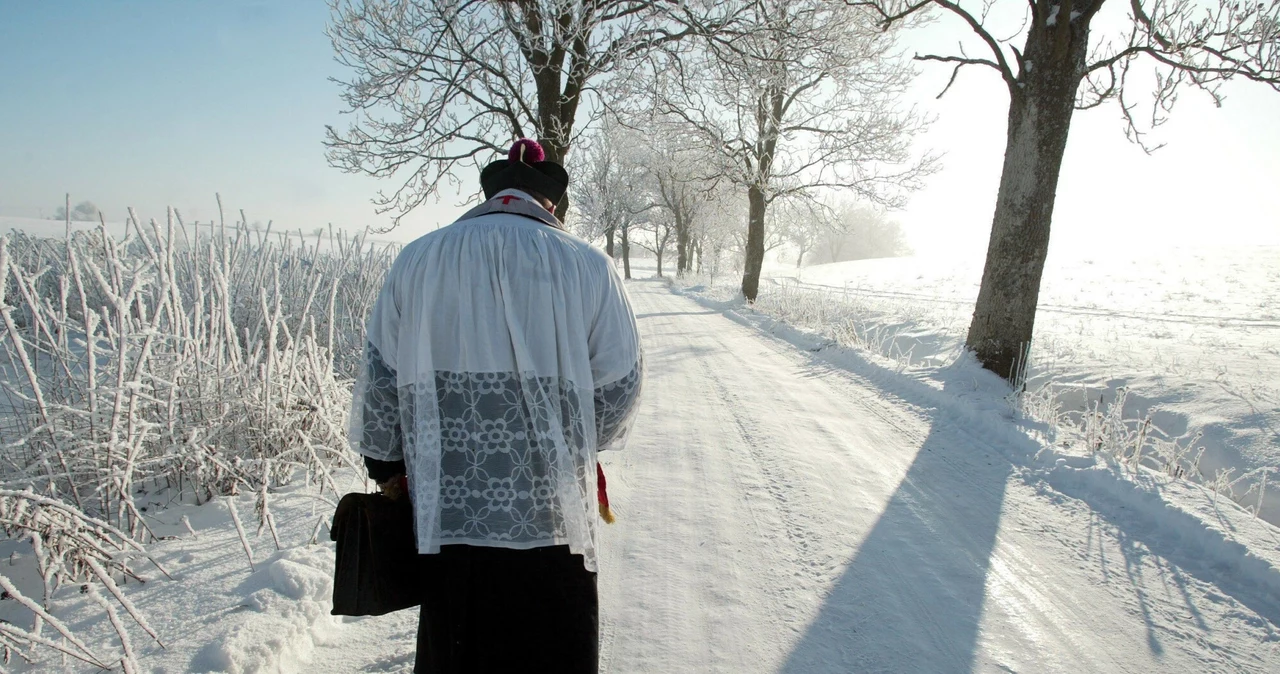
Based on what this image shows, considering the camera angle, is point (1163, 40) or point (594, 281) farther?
→ point (1163, 40)

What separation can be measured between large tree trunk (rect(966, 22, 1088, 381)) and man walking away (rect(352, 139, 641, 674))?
5.35 m

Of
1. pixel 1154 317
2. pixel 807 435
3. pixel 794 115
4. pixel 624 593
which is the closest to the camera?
pixel 624 593

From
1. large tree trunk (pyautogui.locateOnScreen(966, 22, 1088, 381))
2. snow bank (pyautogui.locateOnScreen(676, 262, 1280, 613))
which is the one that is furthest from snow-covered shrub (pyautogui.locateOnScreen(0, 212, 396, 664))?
large tree trunk (pyautogui.locateOnScreen(966, 22, 1088, 381))

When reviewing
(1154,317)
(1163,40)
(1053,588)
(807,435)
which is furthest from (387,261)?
(1154,317)

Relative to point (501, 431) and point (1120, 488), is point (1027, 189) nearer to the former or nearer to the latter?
point (1120, 488)

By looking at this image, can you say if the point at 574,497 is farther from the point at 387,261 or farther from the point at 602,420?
the point at 387,261

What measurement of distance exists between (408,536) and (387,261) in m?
6.93

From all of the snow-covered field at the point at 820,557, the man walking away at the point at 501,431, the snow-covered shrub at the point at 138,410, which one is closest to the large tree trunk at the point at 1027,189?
the snow-covered field at the point at 820,557

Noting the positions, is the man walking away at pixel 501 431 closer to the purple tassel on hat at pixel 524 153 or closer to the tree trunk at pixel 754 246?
the purple tassel on hat at pixel 524 153

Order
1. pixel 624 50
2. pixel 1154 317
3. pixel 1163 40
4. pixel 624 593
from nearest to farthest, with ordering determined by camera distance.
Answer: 1. pixel 624 593
2. pixel 1163 40
3. pixel 624 50
4. pixel 1154 317

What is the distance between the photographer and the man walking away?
1.39m

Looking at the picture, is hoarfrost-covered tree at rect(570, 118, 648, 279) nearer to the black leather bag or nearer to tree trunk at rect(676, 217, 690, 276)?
tree trunk at rect(676, 217, 690, 276)

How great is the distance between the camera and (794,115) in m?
14.0

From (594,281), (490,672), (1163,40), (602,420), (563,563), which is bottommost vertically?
(490,672)
